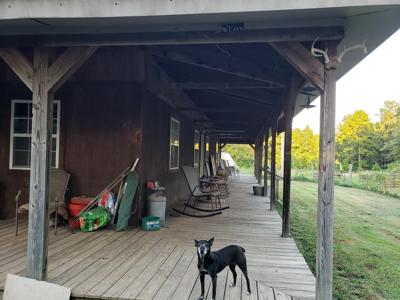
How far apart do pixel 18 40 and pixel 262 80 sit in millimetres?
3072

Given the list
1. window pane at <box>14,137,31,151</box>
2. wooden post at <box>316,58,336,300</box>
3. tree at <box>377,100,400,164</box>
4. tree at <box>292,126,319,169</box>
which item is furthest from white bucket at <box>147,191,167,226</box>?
tree at <box>292,126,319,169</box>

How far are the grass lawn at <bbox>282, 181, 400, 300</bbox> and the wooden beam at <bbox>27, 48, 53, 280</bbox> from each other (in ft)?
9.67

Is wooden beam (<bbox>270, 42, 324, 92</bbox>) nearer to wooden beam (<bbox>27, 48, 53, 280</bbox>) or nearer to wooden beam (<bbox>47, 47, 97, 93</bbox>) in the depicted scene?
wooden beam (<bbox>47, 47, 97, 93</bbox>)

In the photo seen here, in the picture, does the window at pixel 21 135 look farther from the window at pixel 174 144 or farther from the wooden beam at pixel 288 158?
the wooden beam at pixel 288 158

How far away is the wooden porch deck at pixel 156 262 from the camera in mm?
2793

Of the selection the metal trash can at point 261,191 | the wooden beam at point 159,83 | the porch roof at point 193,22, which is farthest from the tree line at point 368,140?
the porch roof at point 193,22

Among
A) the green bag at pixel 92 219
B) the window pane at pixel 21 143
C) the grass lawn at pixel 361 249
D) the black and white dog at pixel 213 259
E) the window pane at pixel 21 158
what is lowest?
the grass lawn at pixel 361 249

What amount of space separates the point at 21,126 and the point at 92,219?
6.90ft

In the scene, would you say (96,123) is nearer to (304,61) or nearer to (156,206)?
(156,206)

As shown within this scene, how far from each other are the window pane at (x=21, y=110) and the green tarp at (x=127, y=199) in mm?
2121

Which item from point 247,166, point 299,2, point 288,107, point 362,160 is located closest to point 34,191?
point 299,2

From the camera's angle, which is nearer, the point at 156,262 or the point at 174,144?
the point at 156,262

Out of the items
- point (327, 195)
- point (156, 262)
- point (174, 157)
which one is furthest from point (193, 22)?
point (174, 157)

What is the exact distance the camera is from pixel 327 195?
2.63m
